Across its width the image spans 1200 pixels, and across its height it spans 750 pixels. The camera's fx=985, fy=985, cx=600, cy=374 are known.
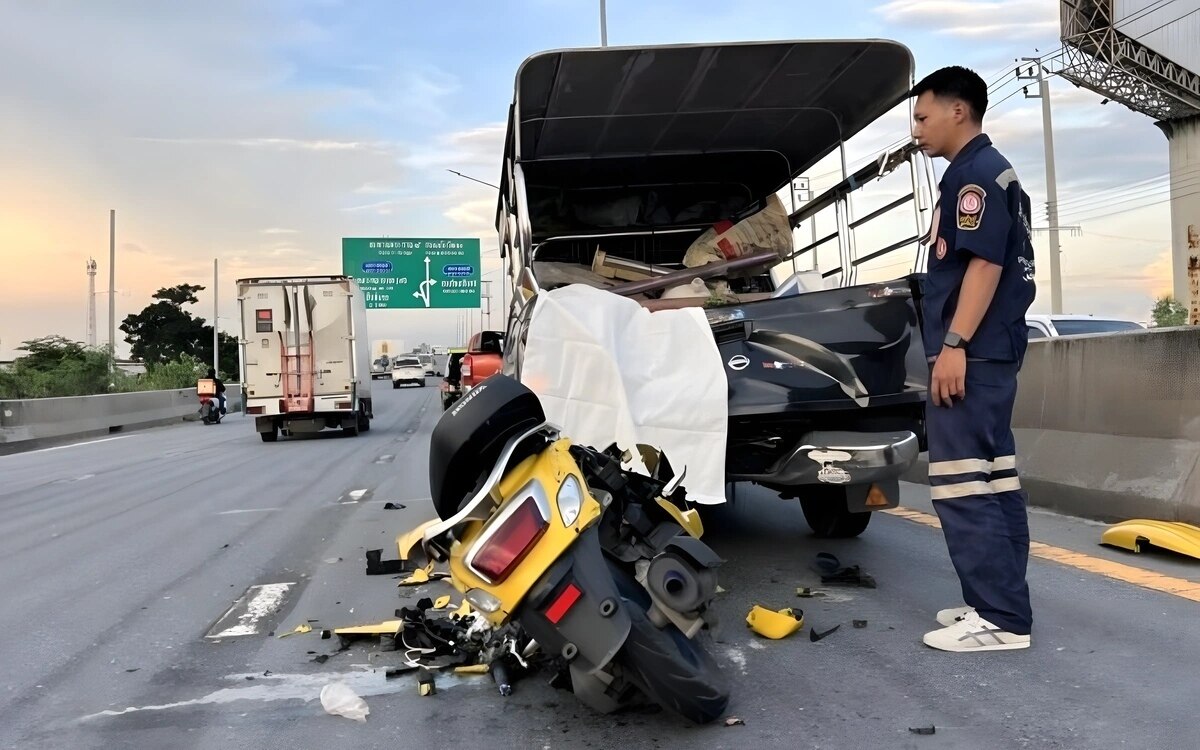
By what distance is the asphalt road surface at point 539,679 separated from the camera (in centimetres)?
330

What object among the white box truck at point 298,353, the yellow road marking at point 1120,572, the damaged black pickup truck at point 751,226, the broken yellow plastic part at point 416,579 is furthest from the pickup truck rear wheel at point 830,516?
the white box truck at point 298,353

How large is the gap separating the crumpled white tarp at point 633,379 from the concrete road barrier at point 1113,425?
325cm

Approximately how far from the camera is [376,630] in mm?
4484

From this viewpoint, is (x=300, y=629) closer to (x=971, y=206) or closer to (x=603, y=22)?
(x=971, y=206)

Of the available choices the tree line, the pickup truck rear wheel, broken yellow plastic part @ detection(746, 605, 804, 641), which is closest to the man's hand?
broken yellow plastic part @ detection(746, 605, 804, 641)

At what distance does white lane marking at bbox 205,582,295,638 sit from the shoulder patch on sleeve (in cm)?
369

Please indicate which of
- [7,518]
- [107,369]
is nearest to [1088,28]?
[107,369]

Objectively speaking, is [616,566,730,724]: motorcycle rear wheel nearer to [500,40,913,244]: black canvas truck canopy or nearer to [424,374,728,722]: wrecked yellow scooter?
[424,374,728,722]: wrecked yellow scooter

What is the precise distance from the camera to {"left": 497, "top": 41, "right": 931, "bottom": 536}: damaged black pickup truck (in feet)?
15.7

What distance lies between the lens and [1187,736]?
305 centimetres

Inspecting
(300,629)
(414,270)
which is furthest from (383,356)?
(300,629)

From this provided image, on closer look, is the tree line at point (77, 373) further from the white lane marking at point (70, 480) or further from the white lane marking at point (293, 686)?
the white lane marking at point (293, 686)

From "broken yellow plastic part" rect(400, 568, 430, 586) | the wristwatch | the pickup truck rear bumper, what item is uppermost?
the wristwatch

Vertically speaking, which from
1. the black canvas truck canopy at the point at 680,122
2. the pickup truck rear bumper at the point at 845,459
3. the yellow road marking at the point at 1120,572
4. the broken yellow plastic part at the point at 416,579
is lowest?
the broken yellow plastic part at the point at 416,579
